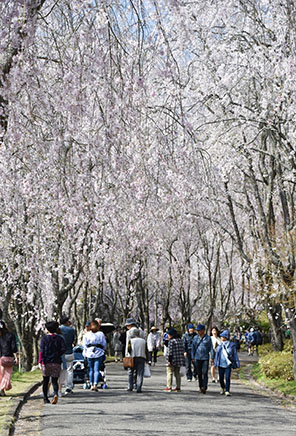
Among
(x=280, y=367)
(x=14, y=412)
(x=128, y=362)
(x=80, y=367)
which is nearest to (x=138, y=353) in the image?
(x=128, y=362)

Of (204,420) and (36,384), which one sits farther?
(36,384)

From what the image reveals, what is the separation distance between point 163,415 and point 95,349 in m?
4.04

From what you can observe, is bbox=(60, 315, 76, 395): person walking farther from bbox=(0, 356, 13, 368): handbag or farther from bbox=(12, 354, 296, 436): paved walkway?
bbox=(0, 356, 13, 368): handbag

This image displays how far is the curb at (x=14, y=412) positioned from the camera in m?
9.30

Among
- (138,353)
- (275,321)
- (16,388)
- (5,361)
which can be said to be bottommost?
(16,388)

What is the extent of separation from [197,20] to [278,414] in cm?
870

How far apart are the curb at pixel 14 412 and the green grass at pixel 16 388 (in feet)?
0.23

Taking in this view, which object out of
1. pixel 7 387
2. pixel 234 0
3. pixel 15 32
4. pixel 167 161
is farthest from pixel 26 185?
pixel 234 0

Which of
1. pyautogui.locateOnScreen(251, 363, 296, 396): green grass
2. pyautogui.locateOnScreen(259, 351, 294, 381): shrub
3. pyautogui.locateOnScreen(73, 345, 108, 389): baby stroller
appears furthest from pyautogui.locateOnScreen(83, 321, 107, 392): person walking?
pyautogui.locateOnScreen(259, 351, 294, 381): shrub

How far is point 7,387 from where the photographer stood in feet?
42.5

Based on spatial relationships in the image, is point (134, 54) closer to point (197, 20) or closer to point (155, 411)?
point (155, 411)

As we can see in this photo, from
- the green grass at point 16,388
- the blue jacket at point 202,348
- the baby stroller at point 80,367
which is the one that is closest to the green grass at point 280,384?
the blue jacket at point 202,348

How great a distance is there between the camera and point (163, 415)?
1145cm

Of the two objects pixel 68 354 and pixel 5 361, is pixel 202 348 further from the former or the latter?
pixel 5 361
